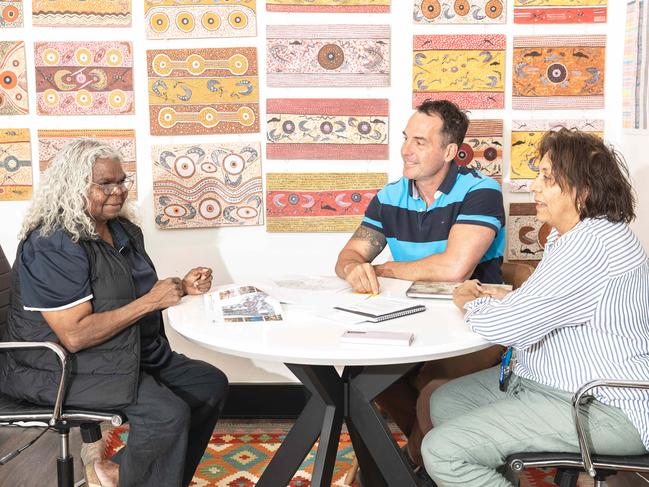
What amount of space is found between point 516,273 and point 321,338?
3.74 ft

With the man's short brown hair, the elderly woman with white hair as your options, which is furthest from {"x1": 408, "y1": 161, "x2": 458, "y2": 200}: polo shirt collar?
the elderly woman with white hair

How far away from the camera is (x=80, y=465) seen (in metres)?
3.35

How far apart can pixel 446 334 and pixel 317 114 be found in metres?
1.65

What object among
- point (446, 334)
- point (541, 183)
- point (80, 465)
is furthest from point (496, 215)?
point (80, 465)

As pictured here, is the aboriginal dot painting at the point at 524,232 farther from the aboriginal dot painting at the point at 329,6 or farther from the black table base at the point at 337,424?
the black table base at the point at 337,424

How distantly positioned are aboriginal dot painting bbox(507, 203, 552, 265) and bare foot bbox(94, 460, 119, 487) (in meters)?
1.98

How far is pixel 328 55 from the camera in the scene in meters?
3.57

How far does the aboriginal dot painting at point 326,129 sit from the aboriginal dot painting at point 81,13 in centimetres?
74

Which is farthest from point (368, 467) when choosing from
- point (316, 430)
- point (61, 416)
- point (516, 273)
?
point (61, 416)

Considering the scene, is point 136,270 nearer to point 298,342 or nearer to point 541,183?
point 298,342

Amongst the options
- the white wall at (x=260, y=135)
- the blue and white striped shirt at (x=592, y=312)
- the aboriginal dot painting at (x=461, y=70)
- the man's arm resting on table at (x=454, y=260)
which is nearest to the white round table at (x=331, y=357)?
the blue and white striped shirt at (x=592, y=312)

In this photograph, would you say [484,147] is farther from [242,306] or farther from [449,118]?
[242,306]

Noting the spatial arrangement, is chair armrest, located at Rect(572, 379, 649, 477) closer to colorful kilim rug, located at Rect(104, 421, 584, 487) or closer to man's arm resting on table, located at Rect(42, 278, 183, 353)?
colorful kilim rug, located at Rect(104, 421, 584, 487)

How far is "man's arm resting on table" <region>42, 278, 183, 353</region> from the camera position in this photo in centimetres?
251
